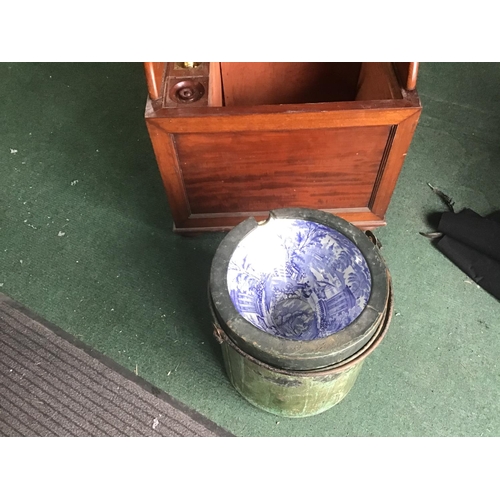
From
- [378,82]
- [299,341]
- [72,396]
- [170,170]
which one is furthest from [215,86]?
[72,396]

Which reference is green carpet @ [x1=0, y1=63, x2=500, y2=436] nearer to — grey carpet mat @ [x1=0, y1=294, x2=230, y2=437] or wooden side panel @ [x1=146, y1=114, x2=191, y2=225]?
grey carpet mat @ [x1=0, y1=294, x2=230, y2=437]

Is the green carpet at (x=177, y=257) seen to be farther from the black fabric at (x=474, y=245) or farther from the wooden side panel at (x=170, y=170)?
the wooden side panel at (x=170, y=170)

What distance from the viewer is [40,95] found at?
2.02 m

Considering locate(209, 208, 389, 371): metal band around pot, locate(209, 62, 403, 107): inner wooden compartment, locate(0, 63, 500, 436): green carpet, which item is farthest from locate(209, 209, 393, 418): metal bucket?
locate(209, 62, 403, 107): inner wooden compartment

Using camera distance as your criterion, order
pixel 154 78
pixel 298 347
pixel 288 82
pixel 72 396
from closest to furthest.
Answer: pixel 298 347
pixel 154 78
pixel 72 396
pixel 288 82

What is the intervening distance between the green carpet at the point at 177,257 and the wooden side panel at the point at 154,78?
50 centimetres

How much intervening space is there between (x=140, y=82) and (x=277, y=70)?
699 mm

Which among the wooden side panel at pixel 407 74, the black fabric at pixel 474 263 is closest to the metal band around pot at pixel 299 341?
the wooden side panel at pixel 407 74

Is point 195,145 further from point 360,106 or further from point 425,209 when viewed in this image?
point 425,209

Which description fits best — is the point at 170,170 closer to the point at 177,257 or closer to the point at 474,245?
the point at 177,257

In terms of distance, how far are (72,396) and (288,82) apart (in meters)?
1.21

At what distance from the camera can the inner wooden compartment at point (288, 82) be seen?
1604 mm

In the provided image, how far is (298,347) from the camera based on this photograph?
93 centimetres

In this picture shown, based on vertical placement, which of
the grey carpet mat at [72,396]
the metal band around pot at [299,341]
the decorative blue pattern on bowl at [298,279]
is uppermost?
the metal band around pot at [299,341]
